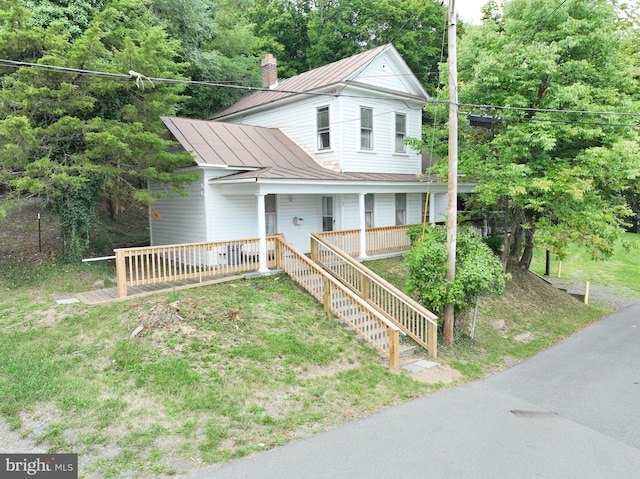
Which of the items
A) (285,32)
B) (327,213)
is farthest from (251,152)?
(285,32)

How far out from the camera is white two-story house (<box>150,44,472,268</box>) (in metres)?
13.2

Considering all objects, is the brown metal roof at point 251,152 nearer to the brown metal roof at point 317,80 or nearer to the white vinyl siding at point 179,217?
the white vinyl siding at point 179,217

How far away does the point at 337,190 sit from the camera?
1391cm

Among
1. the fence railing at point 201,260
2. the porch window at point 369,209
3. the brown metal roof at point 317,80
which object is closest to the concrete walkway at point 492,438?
the fence railing at point 201,260

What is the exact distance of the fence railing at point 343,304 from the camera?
8602 mm

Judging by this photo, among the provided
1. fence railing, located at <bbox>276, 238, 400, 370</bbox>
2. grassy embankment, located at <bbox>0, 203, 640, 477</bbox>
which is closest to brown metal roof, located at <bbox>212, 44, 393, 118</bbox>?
fence railing, located at <bbox>276, 238, 400, 370</bbox>

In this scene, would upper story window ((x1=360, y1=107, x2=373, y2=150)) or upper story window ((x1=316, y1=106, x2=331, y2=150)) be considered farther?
upper story window ((x1=360, y1=107, x2=373, y2=150))

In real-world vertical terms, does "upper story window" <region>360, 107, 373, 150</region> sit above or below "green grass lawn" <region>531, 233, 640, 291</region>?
above

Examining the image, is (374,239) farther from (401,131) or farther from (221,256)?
(221,256)

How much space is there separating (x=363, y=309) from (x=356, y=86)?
9361 millimetres

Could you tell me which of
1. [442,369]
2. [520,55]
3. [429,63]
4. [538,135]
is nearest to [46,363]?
[442,369]

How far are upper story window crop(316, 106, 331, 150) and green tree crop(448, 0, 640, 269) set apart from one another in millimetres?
4959

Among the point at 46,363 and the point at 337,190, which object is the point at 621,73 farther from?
the point at 46,363

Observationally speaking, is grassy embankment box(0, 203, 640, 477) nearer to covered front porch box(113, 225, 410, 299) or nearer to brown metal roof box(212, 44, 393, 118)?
covered front porch box(113, 225, 410, 299)
